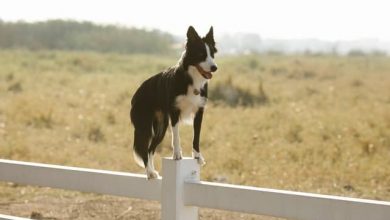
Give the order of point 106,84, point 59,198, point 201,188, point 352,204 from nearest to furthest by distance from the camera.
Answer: point 352,204 < point 201,188 < point 59,198 < point 106,84

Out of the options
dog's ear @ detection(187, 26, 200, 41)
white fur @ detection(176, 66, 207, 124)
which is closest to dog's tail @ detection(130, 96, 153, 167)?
white fur @ detection(176, 66, 207, 124)

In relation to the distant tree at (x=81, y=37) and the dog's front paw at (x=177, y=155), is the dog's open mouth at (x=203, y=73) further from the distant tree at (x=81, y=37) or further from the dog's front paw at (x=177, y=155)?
the distant tree at (x=81, y=37)

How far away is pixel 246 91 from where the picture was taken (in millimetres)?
18953

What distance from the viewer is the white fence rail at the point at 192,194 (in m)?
3.30

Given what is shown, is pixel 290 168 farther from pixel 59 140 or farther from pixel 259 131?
pixel 59 140

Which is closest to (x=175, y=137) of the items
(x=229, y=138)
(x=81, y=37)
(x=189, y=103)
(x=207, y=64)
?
(x=189, y=103)

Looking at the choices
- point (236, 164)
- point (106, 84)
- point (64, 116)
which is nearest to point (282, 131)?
point (236, 164)

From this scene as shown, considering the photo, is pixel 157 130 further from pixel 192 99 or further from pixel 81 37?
pixel 81 37

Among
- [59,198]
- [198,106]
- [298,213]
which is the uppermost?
[198,106]

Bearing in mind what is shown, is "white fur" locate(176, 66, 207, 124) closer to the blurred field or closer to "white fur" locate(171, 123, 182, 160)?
"white fur" locate(171, 123, 182, 160)

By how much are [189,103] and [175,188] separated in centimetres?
48

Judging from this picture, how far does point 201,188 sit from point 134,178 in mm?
502

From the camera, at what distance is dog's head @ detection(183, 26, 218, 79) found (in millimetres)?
3826

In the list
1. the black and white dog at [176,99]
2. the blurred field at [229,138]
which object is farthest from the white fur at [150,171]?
the blurred field at [229,138]
